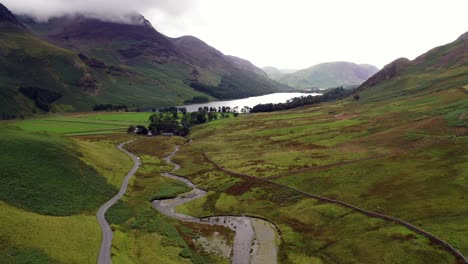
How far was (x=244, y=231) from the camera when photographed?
9269cm

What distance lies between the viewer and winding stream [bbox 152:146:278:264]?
7800 centimetres

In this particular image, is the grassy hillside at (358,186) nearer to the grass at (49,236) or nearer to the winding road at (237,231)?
the winding road at (237,231)

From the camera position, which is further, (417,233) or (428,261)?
(417,233)

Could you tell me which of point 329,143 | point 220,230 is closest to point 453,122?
point 329,143

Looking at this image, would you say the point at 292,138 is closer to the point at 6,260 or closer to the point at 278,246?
the point at 278,246

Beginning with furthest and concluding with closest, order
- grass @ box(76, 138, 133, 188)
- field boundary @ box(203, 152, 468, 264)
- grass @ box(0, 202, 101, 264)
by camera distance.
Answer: grass @ box(76, 138, 133, 188), grass @ box(0, 202, 101, 264), field boundary @ box(203, 152, 468, 264)

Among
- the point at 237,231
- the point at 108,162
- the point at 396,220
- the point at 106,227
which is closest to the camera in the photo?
the point at 396,220

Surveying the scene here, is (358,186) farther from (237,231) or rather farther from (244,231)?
(237,231)

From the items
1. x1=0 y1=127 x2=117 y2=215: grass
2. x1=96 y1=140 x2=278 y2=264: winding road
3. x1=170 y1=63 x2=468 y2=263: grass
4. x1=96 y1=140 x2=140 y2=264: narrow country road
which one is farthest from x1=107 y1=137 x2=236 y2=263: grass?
x1=170 y1=63 x2=468 y2=263: grass

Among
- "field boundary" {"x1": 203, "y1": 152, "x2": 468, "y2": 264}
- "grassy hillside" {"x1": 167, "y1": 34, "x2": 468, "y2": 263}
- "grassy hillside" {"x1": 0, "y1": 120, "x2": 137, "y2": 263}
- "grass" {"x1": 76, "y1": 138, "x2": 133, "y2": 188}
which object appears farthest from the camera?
"grass" {"x1": 76, "y1": 138, "x2": 133, "y2": 188}

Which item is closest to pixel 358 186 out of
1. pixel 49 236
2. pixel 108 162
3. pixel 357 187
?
pixel 357 187

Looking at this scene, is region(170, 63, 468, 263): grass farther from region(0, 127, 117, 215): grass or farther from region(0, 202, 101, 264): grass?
region(0, 202, 101, 264): grass

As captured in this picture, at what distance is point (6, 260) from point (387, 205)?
3466 inches

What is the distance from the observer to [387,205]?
303 feet
